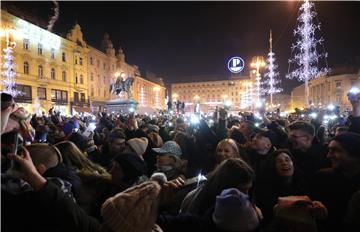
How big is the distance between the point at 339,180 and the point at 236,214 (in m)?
1.57

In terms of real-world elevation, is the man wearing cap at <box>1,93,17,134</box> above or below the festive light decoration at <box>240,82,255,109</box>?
below

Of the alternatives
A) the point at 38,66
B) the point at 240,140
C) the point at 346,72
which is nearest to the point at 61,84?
the point at 38,66

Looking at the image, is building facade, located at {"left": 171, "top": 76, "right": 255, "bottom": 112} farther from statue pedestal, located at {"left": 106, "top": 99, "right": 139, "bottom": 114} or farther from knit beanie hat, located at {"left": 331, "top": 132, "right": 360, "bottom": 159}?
knit beanie hat, located at {"left": 331, "top": 132, "right": 360, "bottom": 159}

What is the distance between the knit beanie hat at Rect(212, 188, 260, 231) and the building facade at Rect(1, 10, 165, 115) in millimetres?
33354

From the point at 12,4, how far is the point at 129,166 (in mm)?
48897

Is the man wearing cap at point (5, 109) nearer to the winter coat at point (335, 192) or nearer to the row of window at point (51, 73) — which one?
the winter coat at point (335, 192)

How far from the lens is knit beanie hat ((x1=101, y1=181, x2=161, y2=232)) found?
207 cm

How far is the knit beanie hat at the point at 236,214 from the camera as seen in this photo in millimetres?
2305

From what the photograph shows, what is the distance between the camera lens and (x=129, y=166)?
11.6 feet

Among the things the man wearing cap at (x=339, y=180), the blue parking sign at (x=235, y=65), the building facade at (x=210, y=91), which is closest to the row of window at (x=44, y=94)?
the blue parking sign at (x=235, y=65)

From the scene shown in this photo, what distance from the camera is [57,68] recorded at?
53.1m

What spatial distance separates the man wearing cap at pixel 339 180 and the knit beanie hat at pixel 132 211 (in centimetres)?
193

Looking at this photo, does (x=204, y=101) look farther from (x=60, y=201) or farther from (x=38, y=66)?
(x=60, y=201)

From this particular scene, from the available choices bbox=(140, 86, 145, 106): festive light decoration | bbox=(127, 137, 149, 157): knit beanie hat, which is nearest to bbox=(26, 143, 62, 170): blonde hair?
bbox=(127, 137, 149, 157): knit beanie hat
